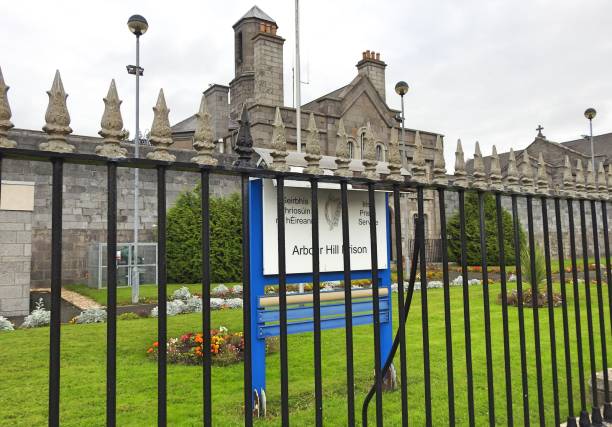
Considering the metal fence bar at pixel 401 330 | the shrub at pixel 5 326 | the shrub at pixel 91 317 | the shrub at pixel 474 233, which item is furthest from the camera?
the shrub at pixel 474 233

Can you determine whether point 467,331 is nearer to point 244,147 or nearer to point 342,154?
point 342,154

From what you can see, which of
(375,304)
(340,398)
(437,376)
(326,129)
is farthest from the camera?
(326,129)

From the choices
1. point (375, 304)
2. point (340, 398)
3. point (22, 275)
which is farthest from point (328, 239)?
point (22, 275)

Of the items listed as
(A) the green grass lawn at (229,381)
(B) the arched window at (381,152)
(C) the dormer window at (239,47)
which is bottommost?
(A) the green grass lawn at (229,381)

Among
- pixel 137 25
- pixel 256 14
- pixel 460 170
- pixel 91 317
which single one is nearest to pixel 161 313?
pixel 460 170

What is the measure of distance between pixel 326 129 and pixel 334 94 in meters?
3.56

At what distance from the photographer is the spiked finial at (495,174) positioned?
3.10m

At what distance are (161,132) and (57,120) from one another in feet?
1.34

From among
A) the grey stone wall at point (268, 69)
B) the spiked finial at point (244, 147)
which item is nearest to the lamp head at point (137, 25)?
the grey stone wall at point (268, 69)

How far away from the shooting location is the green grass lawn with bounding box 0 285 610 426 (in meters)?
4.10

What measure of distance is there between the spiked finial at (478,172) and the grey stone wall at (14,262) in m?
10.5

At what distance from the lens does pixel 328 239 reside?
494cm

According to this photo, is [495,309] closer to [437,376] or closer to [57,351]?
[437,376]

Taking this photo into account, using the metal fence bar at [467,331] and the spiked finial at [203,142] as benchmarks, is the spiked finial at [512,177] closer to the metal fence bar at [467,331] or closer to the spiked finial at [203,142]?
the metal fence bar at [467,331]
